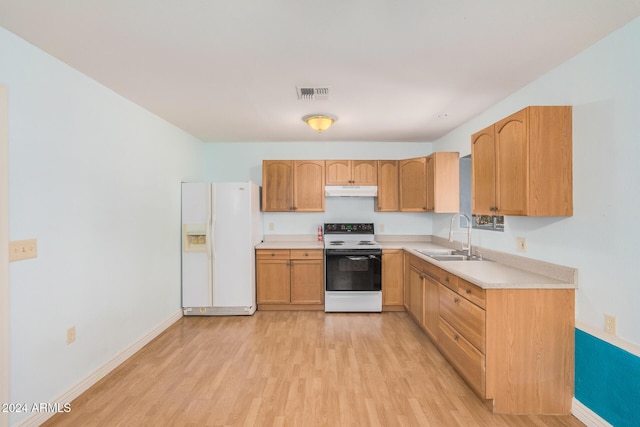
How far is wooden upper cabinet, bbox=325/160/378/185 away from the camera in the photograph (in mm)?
4531

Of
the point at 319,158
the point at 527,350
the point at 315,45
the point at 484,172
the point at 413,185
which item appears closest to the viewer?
the point at 315,45

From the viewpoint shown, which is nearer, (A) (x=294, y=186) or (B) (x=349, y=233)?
(A) (x=294, y=186)

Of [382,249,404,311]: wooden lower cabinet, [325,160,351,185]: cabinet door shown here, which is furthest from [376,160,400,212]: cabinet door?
[382,249,404,311]: wooden lower cabinet

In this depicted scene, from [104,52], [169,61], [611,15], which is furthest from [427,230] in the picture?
[104,52]

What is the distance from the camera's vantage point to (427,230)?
15.9 ft

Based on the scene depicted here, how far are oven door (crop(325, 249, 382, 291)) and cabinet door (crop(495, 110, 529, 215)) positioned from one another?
1960 mm

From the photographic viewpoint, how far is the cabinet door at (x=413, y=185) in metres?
4.24

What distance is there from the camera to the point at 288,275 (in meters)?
4.25

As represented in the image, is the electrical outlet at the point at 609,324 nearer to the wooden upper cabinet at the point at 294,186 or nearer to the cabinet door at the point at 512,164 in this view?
the cabinet door at the point at 512,164

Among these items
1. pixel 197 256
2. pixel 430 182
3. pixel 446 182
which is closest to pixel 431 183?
pixel 430 182

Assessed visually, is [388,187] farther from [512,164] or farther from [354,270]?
[512,164]

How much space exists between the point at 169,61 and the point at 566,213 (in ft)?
9.52

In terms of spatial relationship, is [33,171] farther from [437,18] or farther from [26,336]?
[437,18]

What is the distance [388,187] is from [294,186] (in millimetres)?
1356
